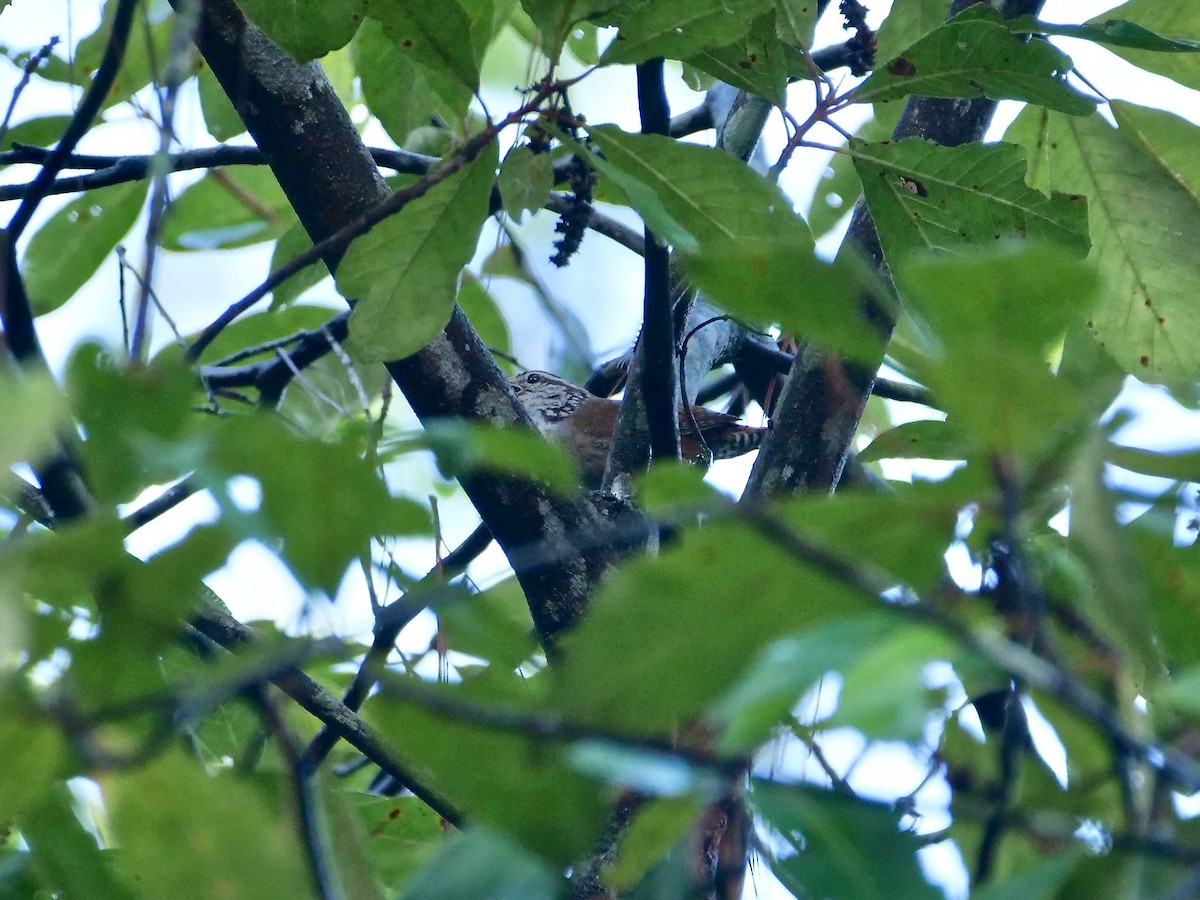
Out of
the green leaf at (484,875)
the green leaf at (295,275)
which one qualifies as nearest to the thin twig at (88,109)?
the green leaf at (484,875)

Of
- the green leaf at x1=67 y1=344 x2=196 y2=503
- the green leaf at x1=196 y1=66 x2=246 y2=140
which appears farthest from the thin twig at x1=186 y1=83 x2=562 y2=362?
the green leaf at x1=196 y1=66 x2=246 y2=140

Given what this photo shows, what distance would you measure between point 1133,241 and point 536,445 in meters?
1.63

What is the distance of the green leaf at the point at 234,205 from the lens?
2967 millimetres

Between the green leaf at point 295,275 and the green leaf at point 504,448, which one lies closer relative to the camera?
the green leaf at point 504,448

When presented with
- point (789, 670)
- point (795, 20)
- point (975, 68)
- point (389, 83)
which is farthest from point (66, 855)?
point (389, 83)

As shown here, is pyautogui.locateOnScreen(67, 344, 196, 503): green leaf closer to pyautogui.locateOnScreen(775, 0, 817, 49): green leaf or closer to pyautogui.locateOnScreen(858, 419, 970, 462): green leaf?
pyautogui.locateOnScreen(858, 419, 970, 462): green leaf

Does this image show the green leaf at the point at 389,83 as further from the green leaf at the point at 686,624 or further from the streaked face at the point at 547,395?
the streaked face at the point at 547,395

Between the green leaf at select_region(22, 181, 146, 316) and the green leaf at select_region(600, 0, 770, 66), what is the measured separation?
155 cm

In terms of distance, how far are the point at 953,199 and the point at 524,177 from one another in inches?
21.6

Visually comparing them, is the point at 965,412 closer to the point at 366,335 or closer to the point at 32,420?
the point at 32,420

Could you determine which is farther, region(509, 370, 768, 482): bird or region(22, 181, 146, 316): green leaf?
region(509, 370, 768, 482): bird

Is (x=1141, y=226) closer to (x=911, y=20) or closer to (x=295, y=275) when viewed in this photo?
(x=911, y=20)

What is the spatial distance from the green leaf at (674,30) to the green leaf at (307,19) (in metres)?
0.33

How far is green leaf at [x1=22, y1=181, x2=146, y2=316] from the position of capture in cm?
254
